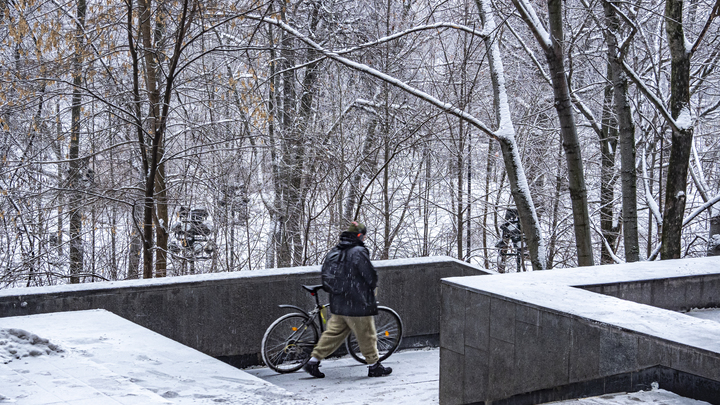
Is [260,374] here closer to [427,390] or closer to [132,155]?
[427,390]

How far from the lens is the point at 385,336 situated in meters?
8.25

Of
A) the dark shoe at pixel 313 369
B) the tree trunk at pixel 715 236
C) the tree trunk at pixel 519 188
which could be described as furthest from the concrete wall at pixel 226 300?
the tree trunk at pixel 715 236

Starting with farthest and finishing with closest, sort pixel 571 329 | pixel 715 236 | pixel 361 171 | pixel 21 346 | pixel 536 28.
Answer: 1. pixel 361 171
2. pixel 536 28
3. pixel 715 236
4. pixel 21 346
5. pixel 571 329

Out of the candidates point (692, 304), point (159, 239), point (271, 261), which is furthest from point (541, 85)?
point (692, 304)

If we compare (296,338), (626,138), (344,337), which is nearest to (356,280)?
(344,337)

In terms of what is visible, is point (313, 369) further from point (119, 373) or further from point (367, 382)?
point (119, 373)

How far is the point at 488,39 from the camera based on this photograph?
425 inches

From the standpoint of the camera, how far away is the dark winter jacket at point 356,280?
23.7ft

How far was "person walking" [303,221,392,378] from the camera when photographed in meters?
7.24

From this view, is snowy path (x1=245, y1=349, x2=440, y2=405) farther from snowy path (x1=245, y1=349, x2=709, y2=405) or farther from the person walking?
the person walking

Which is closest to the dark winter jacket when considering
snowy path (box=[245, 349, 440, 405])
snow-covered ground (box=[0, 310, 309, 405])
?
snowy path (box=[245, 349, 440, 405])

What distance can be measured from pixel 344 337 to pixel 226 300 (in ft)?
4.51

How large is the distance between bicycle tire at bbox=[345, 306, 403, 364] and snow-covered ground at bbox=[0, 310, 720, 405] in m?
1.32

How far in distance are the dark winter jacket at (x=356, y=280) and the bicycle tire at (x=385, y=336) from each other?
86cm
